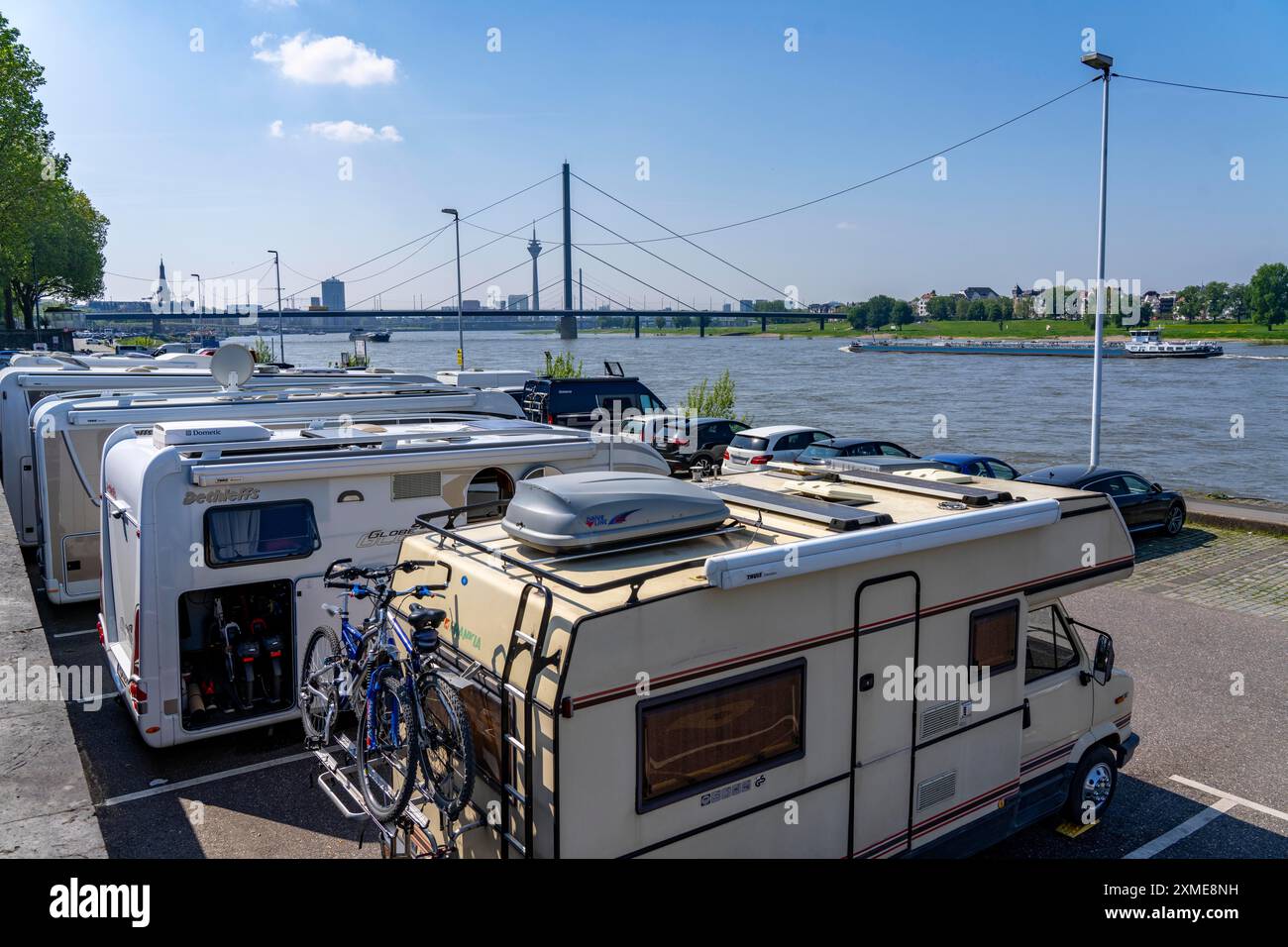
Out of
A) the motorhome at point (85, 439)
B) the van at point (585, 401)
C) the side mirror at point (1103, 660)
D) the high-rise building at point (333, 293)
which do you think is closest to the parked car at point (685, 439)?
the van at point (585, 401)

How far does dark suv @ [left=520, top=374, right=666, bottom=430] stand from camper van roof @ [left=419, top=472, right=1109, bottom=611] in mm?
15321

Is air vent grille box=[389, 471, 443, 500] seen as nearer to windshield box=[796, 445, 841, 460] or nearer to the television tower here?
windshield box=[796, 445, 841, 460]

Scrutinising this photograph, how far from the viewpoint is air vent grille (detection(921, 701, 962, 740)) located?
212 inches

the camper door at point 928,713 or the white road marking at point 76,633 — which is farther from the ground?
the camper door at point 928,713

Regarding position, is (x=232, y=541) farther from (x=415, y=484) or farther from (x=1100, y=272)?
(x=1100, y=272)

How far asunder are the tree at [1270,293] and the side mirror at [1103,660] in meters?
163

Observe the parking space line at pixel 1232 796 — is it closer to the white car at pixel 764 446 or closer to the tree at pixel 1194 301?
the white car at pixel 764 446

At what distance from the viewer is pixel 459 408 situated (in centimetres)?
1353

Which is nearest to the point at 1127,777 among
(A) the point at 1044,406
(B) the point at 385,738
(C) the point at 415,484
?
(B) the point at 385,738

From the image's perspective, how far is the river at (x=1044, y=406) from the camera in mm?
35156

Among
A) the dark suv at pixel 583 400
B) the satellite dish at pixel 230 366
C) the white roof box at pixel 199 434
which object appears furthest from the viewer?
the dark suv at pixel 583 400

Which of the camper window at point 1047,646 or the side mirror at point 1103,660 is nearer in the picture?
the camper window at point 1047,646
